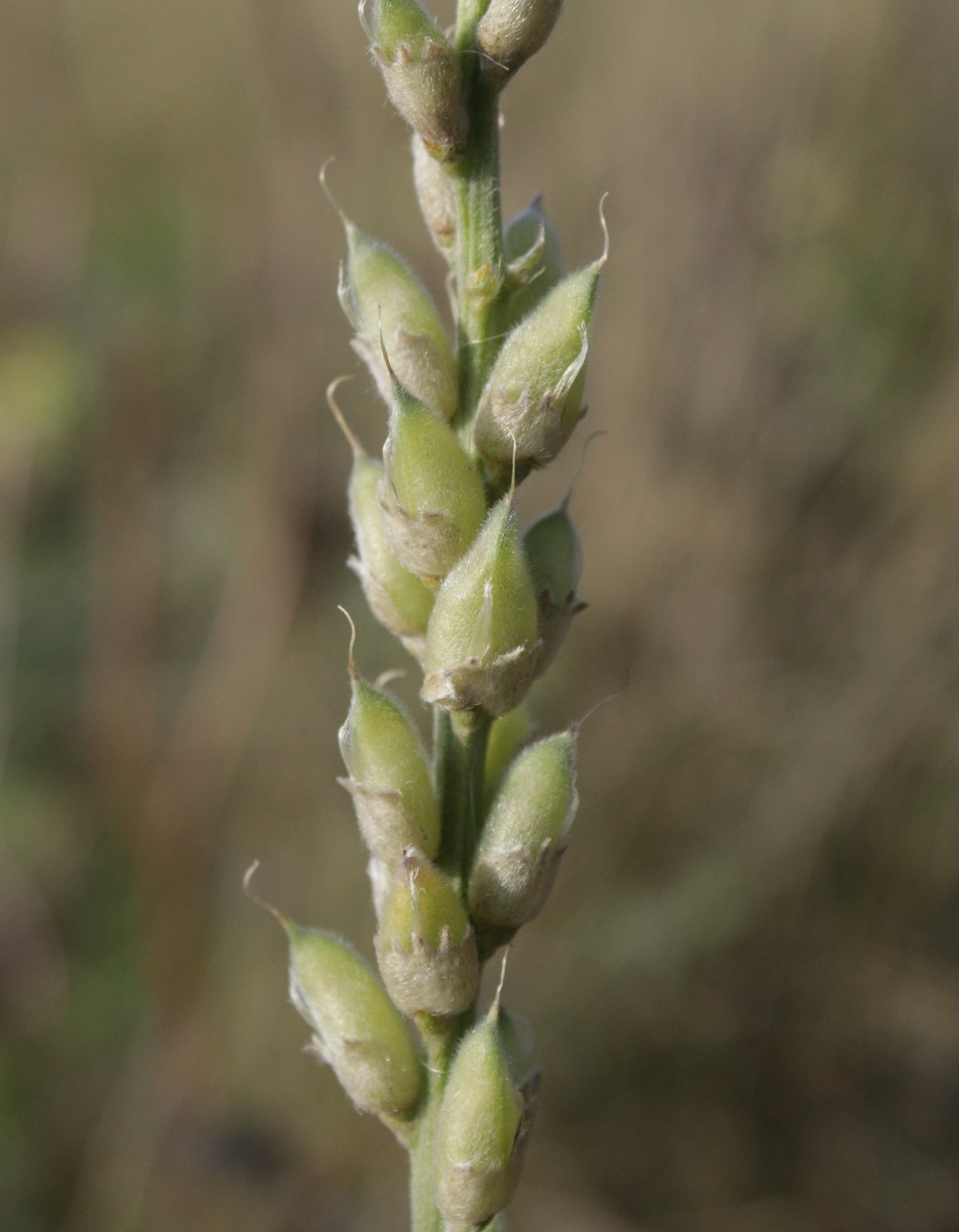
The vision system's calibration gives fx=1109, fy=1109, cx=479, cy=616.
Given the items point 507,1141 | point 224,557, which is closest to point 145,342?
point 224,557

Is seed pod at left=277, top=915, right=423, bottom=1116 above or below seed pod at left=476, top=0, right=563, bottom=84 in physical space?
below

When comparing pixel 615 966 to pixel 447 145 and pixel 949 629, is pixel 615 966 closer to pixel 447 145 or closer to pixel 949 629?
pixel 949 629

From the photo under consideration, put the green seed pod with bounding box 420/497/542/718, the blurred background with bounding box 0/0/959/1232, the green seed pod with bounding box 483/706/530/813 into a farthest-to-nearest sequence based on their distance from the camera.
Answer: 1. the blurred background with bounding box 0/0/959/1232
2. the green seed pod with bounding box 483/706/530/813
3. the green seed pod with bounding box 420/497/542/718

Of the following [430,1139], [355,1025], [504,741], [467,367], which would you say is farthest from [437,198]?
[430,1139]

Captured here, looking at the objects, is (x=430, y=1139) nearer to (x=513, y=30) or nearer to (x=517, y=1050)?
(x=517, y=1050)

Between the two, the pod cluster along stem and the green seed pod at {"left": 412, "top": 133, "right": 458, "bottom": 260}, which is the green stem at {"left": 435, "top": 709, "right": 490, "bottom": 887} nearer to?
the pod cluster along stem

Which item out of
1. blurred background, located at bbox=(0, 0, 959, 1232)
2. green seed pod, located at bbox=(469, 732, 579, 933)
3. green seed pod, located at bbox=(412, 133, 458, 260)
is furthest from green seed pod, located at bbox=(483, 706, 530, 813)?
blurred background, located at bbox=(0, 0, 959, 1232)
